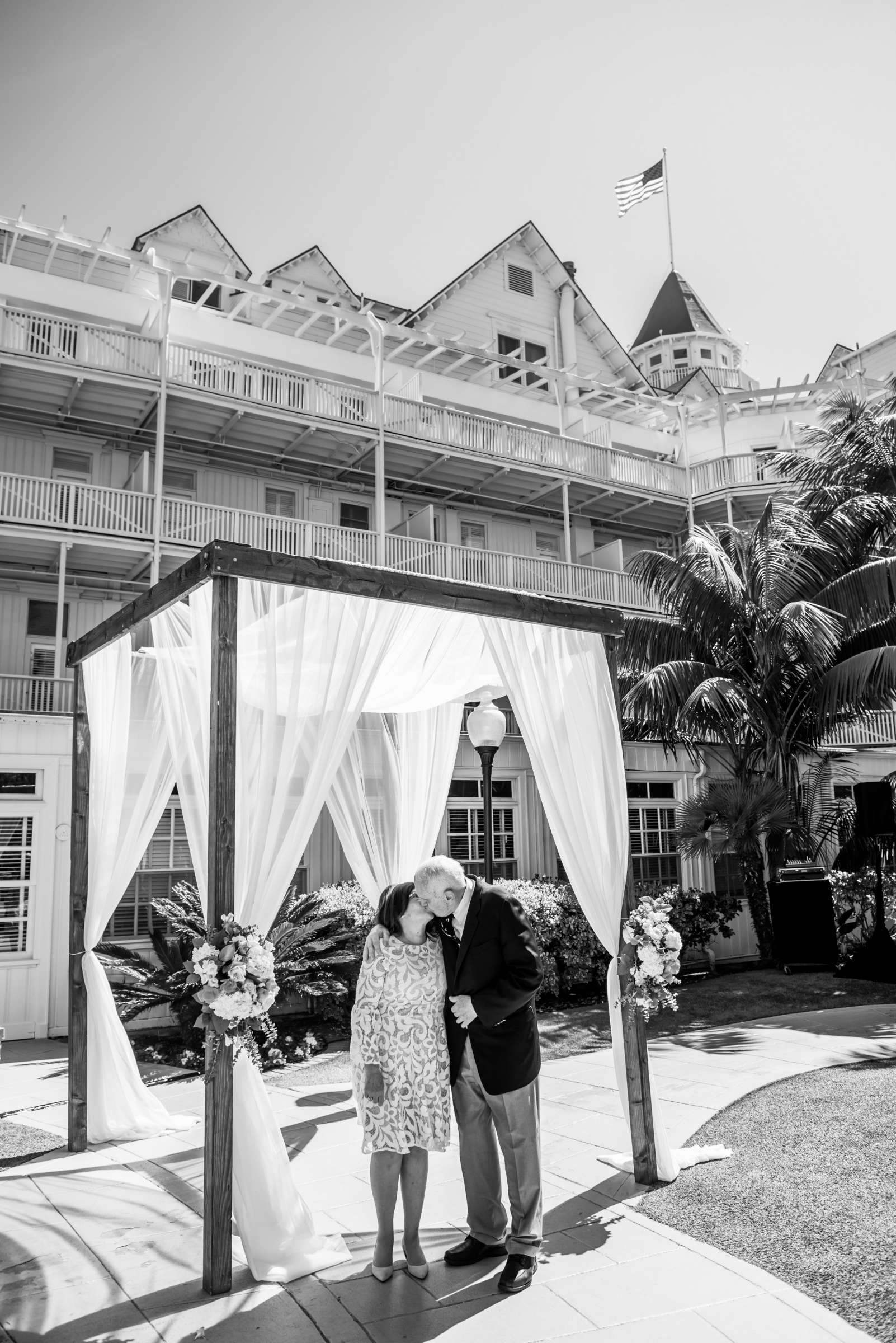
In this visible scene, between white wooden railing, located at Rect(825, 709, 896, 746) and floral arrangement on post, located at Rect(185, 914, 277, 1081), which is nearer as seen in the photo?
floral arrangement on post, located at Rect(185, 914, 277, 1081)

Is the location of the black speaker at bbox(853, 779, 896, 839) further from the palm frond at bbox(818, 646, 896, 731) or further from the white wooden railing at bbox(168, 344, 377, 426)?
the white wooden railing at bbox(168, 344, 377, 426)

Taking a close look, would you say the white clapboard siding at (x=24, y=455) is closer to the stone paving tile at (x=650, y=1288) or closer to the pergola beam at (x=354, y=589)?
the pergola beam at (x=354, y=589)

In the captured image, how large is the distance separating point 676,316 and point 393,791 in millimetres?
39157

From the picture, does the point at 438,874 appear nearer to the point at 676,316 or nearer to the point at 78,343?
the point at 78,343

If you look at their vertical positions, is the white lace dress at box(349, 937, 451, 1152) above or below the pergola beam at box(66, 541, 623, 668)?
below

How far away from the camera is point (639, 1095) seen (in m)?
5.20

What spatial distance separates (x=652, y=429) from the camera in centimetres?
2431

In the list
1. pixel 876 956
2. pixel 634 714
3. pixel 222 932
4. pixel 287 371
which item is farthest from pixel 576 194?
pixel 222 932

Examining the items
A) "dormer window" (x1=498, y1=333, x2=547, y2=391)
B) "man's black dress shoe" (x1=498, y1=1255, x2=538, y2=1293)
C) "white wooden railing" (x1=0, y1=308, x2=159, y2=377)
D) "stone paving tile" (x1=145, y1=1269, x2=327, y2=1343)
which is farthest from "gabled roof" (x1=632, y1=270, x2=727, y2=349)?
"stone paving tile" (x1=145, y1=1269, x2=327, y2=1343)

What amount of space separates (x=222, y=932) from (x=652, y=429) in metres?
22.2

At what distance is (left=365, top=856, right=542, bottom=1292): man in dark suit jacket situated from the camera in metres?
4.11

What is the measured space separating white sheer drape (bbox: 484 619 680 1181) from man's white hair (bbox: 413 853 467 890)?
1.27m

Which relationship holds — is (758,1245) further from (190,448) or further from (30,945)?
(190,448)

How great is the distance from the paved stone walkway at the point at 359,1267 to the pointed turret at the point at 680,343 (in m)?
37.7
